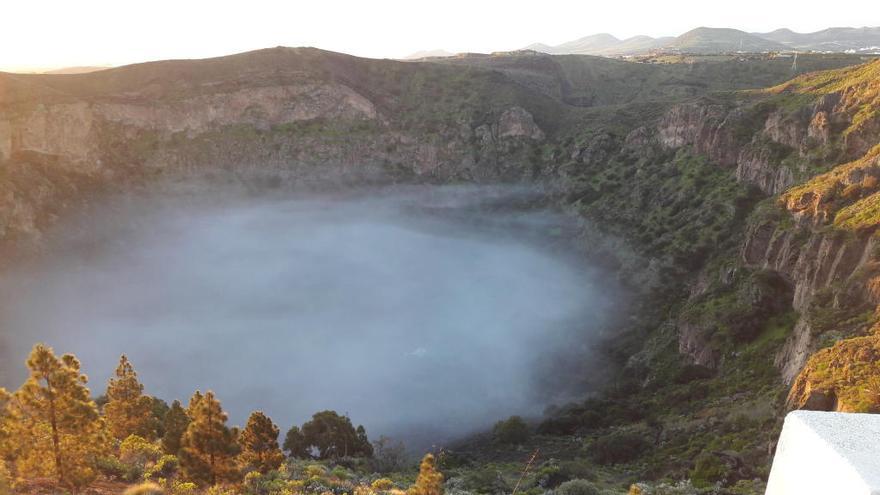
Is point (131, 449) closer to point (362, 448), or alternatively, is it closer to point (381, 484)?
point (381, 484)

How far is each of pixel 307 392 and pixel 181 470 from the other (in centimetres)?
5088

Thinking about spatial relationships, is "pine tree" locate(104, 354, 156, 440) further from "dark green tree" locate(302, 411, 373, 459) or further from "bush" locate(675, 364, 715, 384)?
"bush" locate(675, 364, 715, 384)

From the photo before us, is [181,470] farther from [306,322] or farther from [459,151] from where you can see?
[459,151]

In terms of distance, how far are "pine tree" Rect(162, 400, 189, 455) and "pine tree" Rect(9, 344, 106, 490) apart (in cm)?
902

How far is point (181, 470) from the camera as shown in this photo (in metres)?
22.1

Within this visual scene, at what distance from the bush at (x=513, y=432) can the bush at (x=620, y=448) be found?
34.6 ft

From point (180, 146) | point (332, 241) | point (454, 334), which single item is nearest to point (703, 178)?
point (454, 334)

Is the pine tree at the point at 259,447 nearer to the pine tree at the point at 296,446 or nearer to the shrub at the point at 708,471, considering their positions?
the pine tree at the point at 296,446

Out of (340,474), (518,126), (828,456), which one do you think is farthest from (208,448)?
(518,126)

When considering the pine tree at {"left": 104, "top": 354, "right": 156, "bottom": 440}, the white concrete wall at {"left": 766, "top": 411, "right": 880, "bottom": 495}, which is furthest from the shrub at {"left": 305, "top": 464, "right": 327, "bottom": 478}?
the white concrete wall at {"left": 766, "top": 411, "right": 880, "bottom": 495}

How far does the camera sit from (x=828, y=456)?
12.3 feet

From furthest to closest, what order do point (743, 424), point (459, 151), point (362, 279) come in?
point (459, 151), point (362, 279), point (743, 424)

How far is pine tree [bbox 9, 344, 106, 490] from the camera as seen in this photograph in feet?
57.3

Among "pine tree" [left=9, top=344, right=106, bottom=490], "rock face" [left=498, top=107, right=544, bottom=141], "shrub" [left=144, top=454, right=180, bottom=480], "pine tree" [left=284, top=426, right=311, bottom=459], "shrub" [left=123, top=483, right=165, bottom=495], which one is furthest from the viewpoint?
"rock face" [left=498, top=107, right=544, bottom=141]
